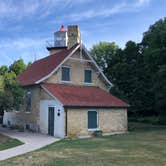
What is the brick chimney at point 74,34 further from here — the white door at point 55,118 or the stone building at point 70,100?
the white door at point 55,118

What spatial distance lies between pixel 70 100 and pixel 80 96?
6.00 feet

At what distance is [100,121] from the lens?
2258 cm

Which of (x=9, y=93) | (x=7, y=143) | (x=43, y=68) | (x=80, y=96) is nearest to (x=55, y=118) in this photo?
(x=80, y=96)

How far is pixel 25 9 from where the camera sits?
16.3m

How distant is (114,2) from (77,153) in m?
8.42

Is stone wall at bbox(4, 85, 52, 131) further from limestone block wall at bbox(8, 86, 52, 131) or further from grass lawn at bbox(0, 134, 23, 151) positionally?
grass lawn at bbox(0, 134, 23, 151)

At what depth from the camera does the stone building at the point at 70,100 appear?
2128cm

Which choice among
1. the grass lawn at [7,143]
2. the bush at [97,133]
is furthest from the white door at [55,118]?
the grass lawn at [7,143]

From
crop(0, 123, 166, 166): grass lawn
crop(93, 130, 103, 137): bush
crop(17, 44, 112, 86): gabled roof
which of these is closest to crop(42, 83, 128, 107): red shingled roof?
crop(17, 44, 112, 86): gabled roof

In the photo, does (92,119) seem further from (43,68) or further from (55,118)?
(43,68)

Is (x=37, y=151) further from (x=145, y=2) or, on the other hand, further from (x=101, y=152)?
(x=145, y=2)

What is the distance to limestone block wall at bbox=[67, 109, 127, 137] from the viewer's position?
68.8 ft

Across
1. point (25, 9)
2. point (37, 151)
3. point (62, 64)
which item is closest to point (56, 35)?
point (62, 64)

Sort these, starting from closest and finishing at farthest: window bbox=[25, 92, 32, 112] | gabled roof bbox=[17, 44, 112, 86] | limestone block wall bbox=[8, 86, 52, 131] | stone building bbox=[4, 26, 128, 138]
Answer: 1. stone building bbox=[4, 26, 128, 138]
2. limestone block wall bbox=[8, 86, 52, 131]
3. gabled roof bbox=[17, 44, 112, 86]
4. window bbox=[25, 92, 32, 112]
